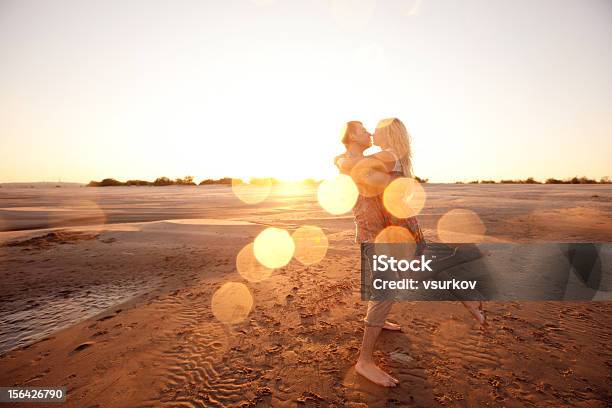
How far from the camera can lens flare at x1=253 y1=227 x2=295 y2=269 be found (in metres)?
7.37

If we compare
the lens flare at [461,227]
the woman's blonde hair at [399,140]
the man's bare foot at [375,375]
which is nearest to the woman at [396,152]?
the woman's blonde hair at [399,140]

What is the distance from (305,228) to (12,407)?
956 cm

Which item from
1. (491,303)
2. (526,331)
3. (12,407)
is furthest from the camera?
(491,303)

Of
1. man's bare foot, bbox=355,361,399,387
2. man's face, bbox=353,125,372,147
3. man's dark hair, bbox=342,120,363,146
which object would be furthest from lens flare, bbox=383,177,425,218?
man's bare foot, bbox=355,361,399,387

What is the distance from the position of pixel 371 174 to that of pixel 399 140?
1.43ft

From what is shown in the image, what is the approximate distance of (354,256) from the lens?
25.1 ft

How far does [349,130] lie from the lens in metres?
2.73

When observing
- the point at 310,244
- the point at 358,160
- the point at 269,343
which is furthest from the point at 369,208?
the point at 310,244

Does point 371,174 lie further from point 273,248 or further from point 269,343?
point 273,248

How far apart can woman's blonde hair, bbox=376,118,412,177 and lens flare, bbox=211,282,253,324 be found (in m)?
3.32

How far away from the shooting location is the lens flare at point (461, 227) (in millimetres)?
9406

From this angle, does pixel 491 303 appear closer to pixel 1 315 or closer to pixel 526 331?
pixel 526 331

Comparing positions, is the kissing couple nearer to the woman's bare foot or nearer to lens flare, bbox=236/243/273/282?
the woman's bare foot

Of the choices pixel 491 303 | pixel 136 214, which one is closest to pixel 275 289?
pixel 491 303
